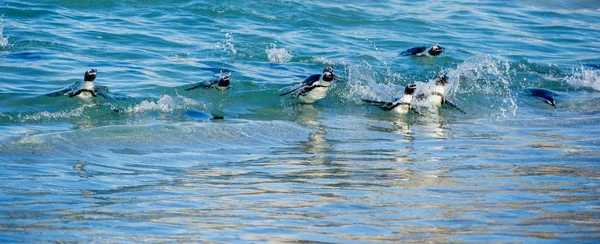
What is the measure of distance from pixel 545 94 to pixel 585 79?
1.61 meters

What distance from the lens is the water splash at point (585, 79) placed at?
1322cm

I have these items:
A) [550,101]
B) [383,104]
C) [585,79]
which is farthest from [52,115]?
[585,79]

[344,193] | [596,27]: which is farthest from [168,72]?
[596,27]

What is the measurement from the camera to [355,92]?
11.8 meters

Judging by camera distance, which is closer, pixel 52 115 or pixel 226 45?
pixel 52 115

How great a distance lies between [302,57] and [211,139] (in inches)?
239

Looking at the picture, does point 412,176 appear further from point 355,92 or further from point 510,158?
point 355,92

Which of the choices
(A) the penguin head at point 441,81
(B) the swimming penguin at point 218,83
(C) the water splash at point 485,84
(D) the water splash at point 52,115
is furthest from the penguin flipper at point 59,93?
(C) the water splash at point 485,84

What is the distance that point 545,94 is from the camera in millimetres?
12180

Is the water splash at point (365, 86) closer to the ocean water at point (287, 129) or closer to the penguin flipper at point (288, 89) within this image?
the ocean water at point (287, 129)

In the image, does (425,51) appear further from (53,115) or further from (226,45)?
(53,115)

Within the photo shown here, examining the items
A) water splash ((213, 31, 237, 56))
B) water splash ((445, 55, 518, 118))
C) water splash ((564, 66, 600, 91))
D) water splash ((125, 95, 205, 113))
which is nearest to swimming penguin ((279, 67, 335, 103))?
water splash ((125, 95, 205, 113))

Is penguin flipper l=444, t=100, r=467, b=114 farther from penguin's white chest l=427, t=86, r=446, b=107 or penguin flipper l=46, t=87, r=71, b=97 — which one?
penguin flipper l=46, t=87, r=71, b=97

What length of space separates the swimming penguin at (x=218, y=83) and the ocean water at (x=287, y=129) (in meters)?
0.09
